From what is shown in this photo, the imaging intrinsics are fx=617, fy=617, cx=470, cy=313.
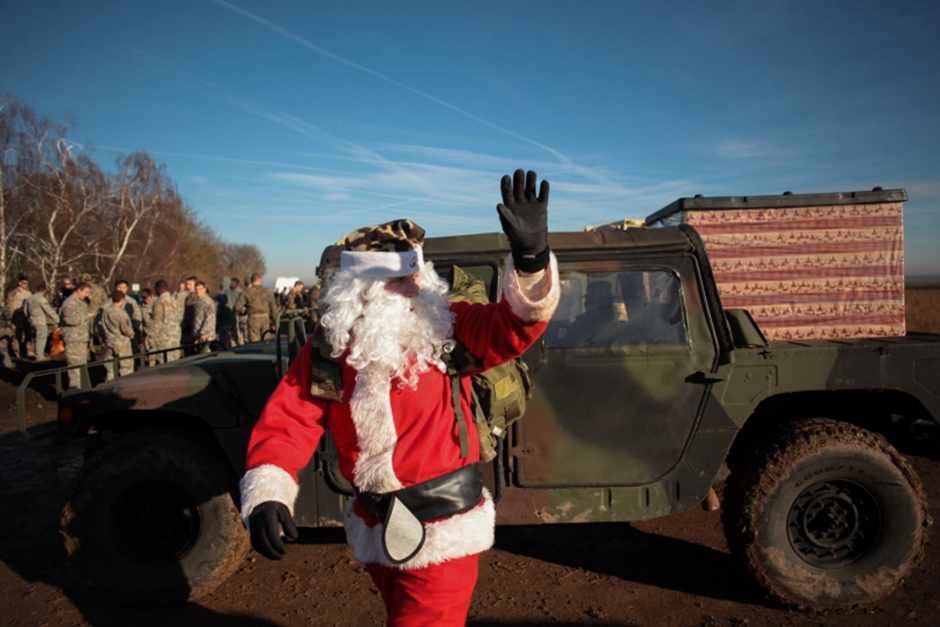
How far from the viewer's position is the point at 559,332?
3.27m

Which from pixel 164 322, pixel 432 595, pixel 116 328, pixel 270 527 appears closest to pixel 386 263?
pixel 270 527

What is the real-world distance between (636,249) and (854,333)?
10.2 feet

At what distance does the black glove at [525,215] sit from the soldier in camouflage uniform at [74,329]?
10.9 meters

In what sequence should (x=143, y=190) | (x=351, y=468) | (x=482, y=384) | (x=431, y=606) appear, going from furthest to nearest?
(x=143, y=190) < (x=482, y=384) < (x=351, y=468) < (x=431, y=606)

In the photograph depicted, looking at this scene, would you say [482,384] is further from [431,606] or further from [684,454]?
[684,454]

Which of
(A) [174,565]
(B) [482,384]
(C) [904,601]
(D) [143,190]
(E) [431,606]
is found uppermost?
(D) [143,190]

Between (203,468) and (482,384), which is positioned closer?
(482,384)

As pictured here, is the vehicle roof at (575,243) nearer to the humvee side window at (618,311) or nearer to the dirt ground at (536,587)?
the humvee side window at (618,311)

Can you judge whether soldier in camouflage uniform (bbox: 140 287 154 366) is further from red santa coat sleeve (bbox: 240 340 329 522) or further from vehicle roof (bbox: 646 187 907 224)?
red santa coat sleeve (bbox: 240 340 329 522)

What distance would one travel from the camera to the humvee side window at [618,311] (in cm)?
326

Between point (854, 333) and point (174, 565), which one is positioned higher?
point (854, 333)

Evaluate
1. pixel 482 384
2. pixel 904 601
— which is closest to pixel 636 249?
pixel 482 384

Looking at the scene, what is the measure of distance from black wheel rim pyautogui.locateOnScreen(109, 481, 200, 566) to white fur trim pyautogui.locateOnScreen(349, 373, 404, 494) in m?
1.95

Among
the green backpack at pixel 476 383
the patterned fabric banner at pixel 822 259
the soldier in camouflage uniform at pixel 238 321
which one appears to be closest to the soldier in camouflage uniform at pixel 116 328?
the soldier in camouflage uniform at pixel 238 321
